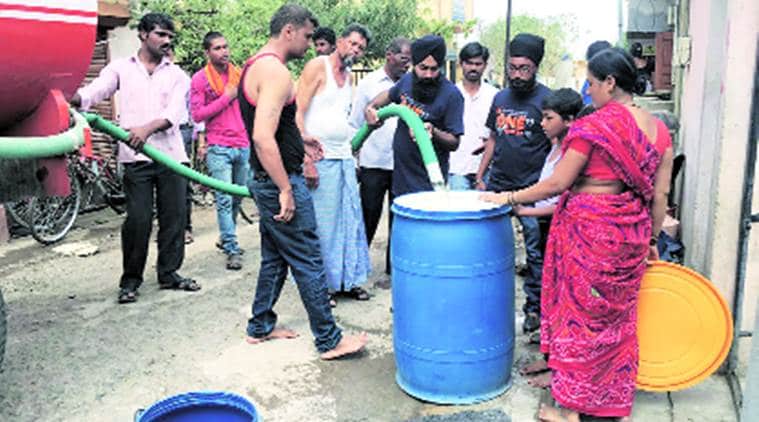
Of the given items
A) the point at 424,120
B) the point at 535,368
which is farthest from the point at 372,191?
the point at 535,368

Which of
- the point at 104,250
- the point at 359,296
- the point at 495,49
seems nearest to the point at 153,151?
the point at 359,296

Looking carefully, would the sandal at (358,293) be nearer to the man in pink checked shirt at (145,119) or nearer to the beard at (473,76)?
the man in pink checked shirt at (145,119)

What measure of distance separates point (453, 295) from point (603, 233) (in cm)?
68

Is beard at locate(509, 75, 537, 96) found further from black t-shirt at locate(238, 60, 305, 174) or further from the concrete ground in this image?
the concrete ground

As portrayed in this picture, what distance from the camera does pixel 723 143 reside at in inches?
137

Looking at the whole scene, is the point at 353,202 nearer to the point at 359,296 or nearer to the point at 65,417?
the point at 359,296

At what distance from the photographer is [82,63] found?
115 inches

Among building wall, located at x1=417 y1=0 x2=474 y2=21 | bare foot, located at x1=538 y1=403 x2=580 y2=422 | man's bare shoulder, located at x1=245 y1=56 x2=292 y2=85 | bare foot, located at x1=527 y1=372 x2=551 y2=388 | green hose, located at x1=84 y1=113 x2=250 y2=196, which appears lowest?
bare foot, located at x1=527 y1=372 x2=551 y2=388

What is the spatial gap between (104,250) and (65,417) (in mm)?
3469

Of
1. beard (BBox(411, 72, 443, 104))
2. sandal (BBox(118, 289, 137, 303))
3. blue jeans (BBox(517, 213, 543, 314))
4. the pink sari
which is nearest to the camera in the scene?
the pink sari

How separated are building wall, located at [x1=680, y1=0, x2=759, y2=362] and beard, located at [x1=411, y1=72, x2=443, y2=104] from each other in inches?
59.3

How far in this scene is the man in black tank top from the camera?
141 inches

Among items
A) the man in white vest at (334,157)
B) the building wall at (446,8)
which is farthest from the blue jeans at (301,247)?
the building wall at (446,8)

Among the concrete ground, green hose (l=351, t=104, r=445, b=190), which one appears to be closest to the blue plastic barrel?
the concrete ground
